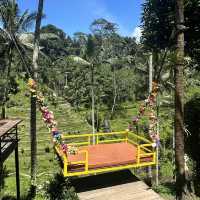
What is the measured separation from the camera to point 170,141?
45.2m

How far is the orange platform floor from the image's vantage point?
12898mm

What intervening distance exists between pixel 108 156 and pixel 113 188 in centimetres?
123

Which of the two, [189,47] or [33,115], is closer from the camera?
[189,47]

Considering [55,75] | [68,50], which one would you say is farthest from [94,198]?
[68,50]

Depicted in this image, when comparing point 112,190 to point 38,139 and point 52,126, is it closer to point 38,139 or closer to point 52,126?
point 52,126

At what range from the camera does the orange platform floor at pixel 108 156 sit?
42.3 feet

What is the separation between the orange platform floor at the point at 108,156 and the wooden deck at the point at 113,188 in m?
0.95

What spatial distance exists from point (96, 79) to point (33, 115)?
146ft

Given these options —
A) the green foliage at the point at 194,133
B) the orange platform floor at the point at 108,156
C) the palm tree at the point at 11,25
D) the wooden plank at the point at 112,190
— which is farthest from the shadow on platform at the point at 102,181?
the palm tree at the point at 11,25

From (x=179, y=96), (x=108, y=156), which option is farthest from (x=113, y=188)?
(x=179, y=96)

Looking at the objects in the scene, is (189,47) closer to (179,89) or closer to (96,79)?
(179,89)

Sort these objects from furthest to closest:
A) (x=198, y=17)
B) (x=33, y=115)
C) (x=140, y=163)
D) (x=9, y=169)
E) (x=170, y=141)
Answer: (x=170, y=141), (x=9, y=169), (x=33, y=115), (x=198, y=17), (x=140, y=163)

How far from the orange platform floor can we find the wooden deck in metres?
0.95

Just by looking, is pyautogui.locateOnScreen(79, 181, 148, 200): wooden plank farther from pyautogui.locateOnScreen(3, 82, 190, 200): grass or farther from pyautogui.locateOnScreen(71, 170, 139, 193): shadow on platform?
pyautogui.locateOnScreen(3, 82, 190, 200): grass
